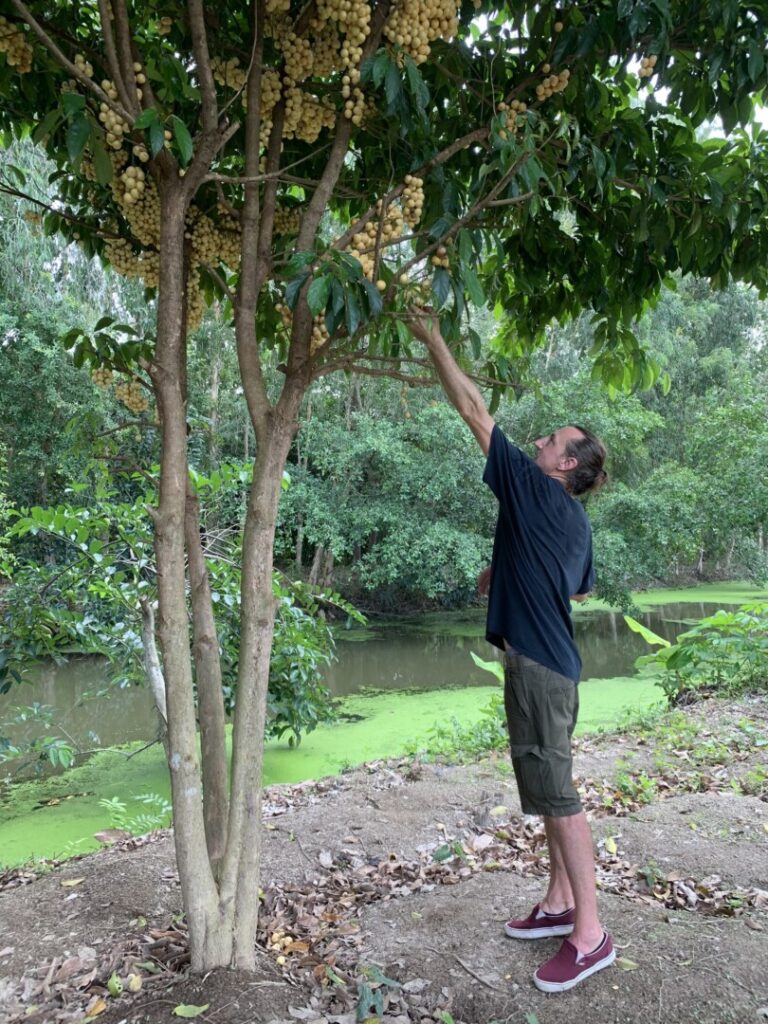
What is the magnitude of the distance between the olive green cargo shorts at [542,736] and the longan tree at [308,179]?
27.8 inches

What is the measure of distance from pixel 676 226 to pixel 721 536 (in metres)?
12.4

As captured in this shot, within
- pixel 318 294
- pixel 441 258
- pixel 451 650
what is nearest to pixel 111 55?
pixel 318 294

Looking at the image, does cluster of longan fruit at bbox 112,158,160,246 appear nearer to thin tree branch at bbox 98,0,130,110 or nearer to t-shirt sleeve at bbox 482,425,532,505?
thin tree branch at bbox 98,0,130,110

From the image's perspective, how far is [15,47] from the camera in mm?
2010

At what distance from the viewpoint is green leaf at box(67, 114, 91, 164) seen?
174 centimetres

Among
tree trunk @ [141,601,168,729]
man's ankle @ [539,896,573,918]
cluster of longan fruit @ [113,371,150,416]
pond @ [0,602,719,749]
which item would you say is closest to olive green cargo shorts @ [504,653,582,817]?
man's ankle @ [539,896,573,918]

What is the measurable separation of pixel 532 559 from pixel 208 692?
990mm

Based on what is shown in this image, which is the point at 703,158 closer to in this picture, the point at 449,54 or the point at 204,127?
the point at 449,54

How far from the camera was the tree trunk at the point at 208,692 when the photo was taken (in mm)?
2223

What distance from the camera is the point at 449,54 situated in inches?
89.9

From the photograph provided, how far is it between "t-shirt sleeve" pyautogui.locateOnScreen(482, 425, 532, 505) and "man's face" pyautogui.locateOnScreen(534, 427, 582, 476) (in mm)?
157

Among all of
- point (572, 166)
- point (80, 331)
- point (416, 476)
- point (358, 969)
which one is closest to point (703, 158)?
point (572, 166)

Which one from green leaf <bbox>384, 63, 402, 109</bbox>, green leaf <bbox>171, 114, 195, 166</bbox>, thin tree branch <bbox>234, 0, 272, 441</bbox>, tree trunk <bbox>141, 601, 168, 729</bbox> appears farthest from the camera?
tree trunk <bbox>141, 601, 168, 729</bbox>

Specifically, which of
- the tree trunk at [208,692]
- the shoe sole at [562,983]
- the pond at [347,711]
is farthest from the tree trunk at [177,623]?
the pond at [347,711]
